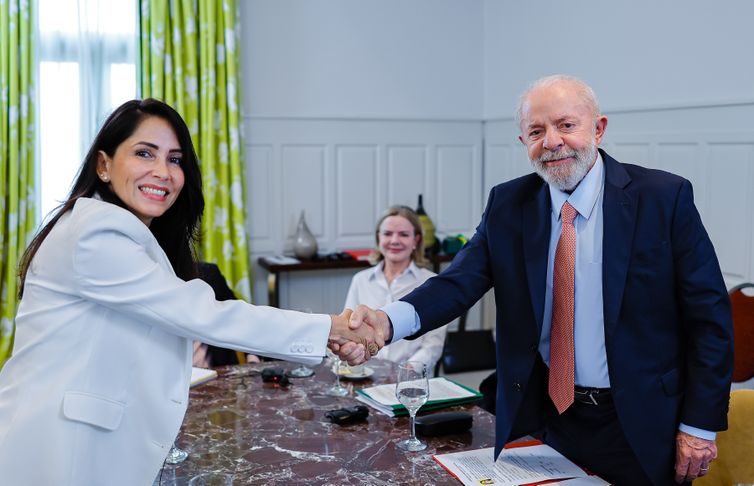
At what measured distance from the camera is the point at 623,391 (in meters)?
1.91

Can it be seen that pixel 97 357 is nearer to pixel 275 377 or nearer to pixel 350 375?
pixel 275 377

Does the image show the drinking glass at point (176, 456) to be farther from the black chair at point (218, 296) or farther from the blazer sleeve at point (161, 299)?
the black chair at point (218, 296)

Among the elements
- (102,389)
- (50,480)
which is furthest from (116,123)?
(50,480)

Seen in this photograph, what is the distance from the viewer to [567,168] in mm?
2020

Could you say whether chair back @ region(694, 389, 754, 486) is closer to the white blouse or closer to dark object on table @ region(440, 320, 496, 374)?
the white blouse

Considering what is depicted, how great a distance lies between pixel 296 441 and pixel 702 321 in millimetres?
1015

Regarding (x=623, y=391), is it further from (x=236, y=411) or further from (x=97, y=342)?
(x=97, y=342)

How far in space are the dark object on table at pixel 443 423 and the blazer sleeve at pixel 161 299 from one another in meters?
0.34

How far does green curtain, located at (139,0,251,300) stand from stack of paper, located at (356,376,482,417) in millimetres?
2569

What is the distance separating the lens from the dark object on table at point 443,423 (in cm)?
200

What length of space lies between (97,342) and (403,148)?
406 centimetres

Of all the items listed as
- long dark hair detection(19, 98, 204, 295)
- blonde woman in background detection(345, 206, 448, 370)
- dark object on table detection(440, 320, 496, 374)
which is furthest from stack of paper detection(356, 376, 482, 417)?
dark object on table detection(440, 320, 496, 374)

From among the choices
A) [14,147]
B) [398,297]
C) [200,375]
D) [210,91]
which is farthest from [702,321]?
[14,147]

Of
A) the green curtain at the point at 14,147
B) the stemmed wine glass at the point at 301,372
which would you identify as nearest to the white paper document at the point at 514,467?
the stemmed wine glass at the point at 301,372
